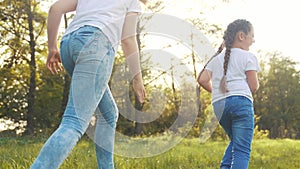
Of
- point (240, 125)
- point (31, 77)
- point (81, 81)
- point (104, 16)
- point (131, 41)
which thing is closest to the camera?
point (81, 81)

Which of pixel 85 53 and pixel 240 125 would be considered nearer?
pixel 85 53

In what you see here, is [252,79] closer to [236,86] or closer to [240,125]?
[236,86]

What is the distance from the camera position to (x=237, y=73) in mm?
3596

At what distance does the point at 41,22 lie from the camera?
59.9ft

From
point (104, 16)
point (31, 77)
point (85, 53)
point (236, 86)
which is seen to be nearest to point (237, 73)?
point (236, 86)

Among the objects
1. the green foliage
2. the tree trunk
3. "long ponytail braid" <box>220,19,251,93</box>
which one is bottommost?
the green foliage

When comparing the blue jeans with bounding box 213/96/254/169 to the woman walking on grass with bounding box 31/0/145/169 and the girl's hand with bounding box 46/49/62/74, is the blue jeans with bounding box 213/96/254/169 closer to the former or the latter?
the woman walking on grass with bounding box 31/0/145/169

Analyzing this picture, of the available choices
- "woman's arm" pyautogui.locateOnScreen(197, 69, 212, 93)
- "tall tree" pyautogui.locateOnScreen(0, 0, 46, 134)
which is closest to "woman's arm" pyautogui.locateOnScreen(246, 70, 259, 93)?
"woman's arm" pyautogui.locateOnScreen(197, 69, 212, 93)

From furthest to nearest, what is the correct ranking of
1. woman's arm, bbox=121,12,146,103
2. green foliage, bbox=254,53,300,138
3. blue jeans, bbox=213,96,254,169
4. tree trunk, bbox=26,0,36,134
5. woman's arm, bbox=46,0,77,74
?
1. green foliage, bbox=254,53,300,138
2. tree trunk, bbox=26,0,36,134
3. blue jeans, bbox=213,96,254,169
4. woman's arm, bbox=121,12,146,103
5. woman's arm, bbox=46,0,77,74

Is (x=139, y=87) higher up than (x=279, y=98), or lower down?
higher up

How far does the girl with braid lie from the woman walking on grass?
1194 mm

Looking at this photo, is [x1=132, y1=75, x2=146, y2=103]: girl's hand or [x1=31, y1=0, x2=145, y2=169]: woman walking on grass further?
[x1=132, y1=75, x2=146, y2=103]: girl's hand

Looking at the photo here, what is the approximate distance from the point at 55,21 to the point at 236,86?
1.71 metres

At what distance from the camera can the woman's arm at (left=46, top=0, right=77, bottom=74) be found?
234cm
